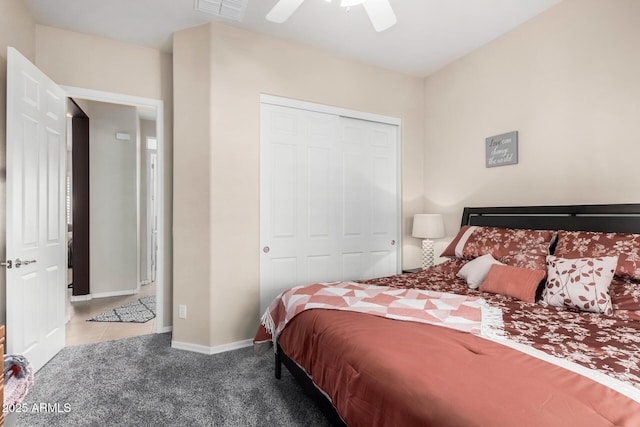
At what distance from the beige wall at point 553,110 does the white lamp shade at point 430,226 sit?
7.3 inches

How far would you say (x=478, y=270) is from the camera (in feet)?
7.71

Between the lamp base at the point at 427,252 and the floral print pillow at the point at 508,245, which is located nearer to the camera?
the floral print pillow at the point at 508,245

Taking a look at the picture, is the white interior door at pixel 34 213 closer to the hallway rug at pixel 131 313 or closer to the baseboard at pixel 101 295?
the hallway rug at pixel 131 313

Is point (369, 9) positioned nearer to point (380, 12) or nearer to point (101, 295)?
point (380, 12)

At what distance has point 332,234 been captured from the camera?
3.41 metres

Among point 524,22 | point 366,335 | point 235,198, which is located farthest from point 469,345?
point 524,22

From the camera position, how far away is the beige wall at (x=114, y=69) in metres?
2.84

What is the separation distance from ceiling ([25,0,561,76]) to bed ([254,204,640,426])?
1.71 metres

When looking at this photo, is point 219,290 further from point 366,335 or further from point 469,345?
point 469,345

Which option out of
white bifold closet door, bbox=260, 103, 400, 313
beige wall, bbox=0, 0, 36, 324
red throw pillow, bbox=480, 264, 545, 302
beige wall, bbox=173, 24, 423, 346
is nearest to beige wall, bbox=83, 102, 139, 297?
beige wall, bbox=0, 0, 36, 324

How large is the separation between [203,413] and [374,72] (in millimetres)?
3574

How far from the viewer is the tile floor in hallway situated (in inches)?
122

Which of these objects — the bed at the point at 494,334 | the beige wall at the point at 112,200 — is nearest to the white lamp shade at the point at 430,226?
the bed at the point at 494,334

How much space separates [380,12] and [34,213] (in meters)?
2.83
